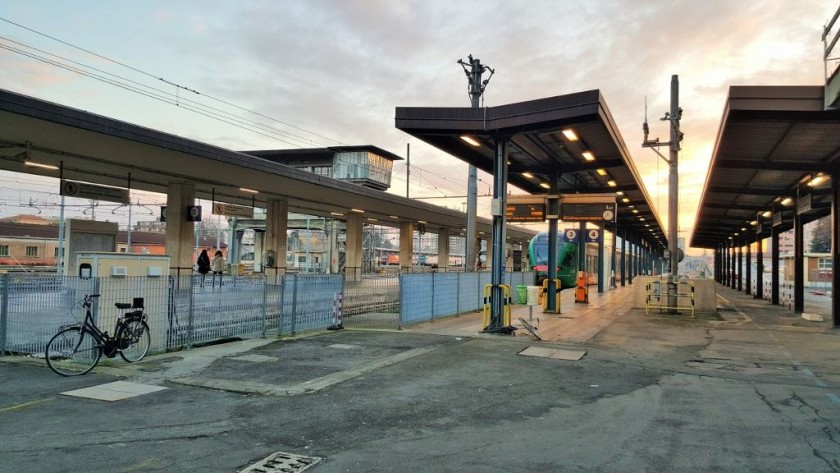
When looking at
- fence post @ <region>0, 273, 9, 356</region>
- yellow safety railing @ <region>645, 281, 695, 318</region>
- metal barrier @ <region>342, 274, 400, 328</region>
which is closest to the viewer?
fence post @ <region>0, 273, 9, 356</region>

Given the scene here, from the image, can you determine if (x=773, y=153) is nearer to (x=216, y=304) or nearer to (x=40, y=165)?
(x=216, y=304)

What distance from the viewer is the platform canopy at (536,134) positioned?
12312mm

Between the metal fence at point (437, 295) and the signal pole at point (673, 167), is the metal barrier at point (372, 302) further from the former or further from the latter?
the signal pole at point (673, 167)

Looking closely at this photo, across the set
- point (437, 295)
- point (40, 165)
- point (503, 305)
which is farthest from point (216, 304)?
point (40, 165)

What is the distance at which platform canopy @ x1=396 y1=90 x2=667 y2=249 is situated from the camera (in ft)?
40.4

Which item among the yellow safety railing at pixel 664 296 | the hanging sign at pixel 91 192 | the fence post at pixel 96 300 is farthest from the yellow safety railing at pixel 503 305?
the hanging sign at pixel 91 192

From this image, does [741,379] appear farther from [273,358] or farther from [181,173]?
[181,173]

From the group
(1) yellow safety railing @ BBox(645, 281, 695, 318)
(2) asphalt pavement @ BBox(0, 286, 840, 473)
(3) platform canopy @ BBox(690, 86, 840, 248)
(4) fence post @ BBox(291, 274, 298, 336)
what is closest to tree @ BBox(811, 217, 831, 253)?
(3) platform canopy @ BBox(690, 86, 840, 248)

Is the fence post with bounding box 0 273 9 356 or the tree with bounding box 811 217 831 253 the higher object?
the tree with bounding box 811 217 831 253

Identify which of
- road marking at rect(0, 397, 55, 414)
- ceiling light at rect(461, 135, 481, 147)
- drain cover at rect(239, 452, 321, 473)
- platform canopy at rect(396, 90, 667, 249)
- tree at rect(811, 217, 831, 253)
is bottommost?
road marking at rect(0, 397, 55, 414)

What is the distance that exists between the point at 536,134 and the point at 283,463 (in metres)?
11.1

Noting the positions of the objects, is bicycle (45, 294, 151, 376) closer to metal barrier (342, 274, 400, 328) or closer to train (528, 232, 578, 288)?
metal barrier (342, 274, 400, 328)

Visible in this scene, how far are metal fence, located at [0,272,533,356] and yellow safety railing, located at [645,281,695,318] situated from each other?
8376 millimetres

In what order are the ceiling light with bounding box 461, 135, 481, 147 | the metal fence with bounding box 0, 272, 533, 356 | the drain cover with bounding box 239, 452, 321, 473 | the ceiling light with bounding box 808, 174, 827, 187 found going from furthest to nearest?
the ceiling light with bounding box 808, 174, 827, 187 → the ceiling light with bounding box 461, 135, 481, 147 → the metal fence with bounding box 0, 272, 533, 356 → the drain cover with bounding box 239, 452, 321, 473
